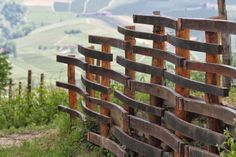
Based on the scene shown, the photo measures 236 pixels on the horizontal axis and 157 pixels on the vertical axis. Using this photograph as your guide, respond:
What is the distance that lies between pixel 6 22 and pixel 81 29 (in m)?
26.3

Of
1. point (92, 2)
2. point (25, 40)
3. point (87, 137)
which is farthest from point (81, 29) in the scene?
point (87, 137)

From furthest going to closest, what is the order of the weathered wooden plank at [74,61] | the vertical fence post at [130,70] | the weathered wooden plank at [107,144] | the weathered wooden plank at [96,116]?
1. the weathered wooden plank at [74,61]
2. the weathered wooden plank at [96,116]
3. the vertical fence post at [130,70]
4. the weathered wooden plank at [107,144]

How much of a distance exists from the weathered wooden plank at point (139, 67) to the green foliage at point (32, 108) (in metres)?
6.81

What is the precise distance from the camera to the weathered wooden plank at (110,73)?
10375 mm

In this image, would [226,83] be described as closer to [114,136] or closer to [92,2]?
[114,136]

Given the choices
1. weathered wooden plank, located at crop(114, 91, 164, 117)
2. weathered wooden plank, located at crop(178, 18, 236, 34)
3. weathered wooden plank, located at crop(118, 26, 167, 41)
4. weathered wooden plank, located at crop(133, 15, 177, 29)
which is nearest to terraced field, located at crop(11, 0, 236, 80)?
weathered wooden plank, located at crop(118, 26, 167, 41)

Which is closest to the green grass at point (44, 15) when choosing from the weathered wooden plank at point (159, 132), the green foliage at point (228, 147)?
the weathered wooden plank at point (159, 132)

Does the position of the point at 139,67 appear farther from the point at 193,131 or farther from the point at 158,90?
the point at 193,131

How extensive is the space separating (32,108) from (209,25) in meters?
10.9

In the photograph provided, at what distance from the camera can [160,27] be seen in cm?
960

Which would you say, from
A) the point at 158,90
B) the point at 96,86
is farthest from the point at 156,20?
the point at 96,86

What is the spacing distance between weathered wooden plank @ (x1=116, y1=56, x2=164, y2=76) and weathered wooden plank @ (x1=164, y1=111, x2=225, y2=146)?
740 mm

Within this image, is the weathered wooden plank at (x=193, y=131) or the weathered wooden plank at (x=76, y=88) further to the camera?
the weathered wooden plank at (x=76, y=88)

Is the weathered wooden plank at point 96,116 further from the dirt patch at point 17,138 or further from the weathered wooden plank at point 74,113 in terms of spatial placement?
the dirt patch at point 17,138
